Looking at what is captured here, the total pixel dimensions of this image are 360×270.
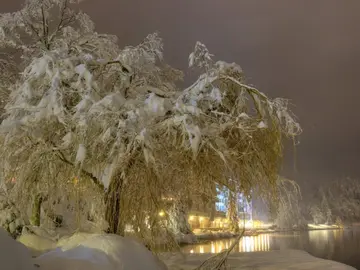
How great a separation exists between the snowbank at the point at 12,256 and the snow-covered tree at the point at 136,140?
2.63 meters

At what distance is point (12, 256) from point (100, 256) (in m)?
1.72

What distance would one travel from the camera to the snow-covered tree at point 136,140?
802cm

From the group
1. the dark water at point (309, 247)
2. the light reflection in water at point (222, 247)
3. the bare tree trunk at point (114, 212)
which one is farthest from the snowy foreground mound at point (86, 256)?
the light reflection in water at point (222, 247)

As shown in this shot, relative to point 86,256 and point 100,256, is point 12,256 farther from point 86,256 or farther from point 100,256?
point 100,256

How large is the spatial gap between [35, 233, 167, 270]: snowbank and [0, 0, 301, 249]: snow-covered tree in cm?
114

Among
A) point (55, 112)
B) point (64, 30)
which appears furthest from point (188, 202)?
point (64, 30)

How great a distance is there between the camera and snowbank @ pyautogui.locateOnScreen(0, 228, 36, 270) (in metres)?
4.92

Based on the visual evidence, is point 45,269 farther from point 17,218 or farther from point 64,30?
point 64,30

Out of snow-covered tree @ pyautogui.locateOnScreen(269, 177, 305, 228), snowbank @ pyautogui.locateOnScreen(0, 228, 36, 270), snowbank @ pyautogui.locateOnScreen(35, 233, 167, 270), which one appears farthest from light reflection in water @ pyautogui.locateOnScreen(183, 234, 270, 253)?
snowbank @ pyautogui.locateOnScreen(0, 228, 36, 270)

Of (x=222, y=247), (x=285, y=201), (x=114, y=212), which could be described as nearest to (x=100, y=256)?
(x=114, y=212)

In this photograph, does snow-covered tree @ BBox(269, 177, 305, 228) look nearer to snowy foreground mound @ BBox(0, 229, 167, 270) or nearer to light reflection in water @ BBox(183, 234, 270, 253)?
snowy foreground mound @ BBox(0, 229, 167, 270)

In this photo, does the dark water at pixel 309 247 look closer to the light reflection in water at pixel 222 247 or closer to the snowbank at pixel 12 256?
the light reflection in water at pixel 222 247

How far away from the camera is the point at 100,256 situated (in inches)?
258

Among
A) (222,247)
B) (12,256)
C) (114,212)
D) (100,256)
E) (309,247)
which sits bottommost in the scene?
(309,247)
